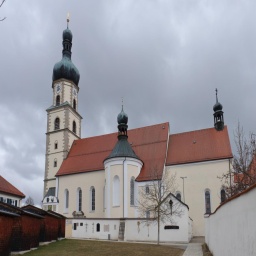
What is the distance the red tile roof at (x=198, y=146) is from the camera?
3634 centimetres

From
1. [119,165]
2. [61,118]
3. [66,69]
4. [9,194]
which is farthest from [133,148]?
[66,69]

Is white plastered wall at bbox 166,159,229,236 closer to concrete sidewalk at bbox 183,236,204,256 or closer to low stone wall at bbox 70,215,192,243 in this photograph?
concrete sidewalk at bbox 183,236,204,256

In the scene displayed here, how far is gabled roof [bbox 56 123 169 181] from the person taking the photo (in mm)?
38531

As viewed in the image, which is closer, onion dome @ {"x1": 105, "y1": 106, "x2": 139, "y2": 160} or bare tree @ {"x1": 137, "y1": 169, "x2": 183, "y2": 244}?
bare tree @ {"x1": 137, "y1": 169, "x2": 183, "y2": 244}

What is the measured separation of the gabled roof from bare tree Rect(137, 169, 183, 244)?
1.24m

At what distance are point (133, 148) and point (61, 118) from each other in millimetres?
12568

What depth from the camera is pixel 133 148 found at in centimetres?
4169

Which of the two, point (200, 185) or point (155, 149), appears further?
point (155, 149)

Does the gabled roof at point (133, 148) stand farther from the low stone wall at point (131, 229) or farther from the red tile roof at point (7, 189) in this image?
the red tile roof at point (7, 189)

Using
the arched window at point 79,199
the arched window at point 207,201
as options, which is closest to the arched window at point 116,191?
the arched window at point 79,199

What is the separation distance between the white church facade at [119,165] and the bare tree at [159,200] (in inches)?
13.2

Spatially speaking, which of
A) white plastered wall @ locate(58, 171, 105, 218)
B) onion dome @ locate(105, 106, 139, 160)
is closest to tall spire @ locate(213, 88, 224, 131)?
onion dome @ locate(105, 106, 139, 160)

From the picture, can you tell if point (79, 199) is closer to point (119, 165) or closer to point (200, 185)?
point (119, 165)

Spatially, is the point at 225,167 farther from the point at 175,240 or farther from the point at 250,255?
the point at 250,255
